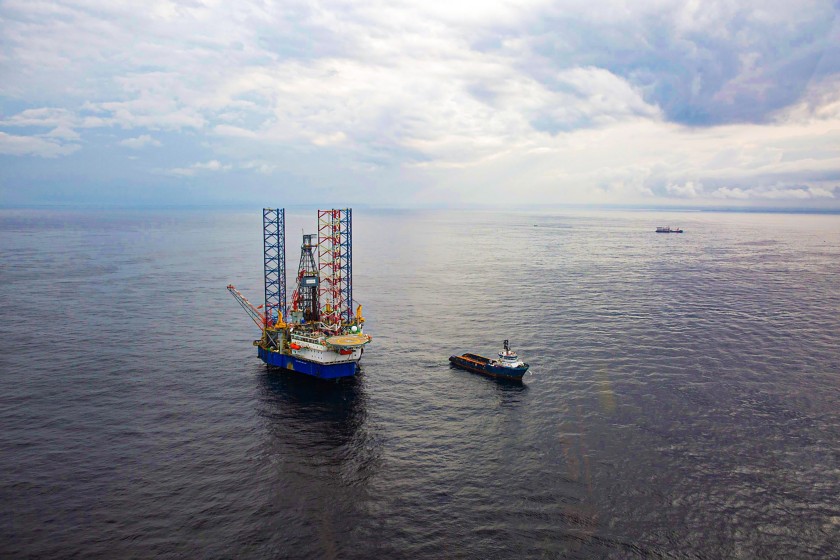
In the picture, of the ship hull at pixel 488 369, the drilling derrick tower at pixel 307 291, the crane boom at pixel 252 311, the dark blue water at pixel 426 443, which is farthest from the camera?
the crane boom at pixel 252 311

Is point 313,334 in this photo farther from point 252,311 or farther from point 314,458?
point 252,311

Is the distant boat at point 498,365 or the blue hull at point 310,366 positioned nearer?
the blue hull at point 310,366

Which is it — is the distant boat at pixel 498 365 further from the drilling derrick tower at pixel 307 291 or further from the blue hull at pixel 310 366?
the drilling derrick tower at pixel 307 291

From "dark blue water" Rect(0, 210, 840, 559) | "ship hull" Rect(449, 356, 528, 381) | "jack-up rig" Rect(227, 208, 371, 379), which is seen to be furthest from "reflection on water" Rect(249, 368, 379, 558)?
"ship hull" Rect(449, 356, 528, 381)

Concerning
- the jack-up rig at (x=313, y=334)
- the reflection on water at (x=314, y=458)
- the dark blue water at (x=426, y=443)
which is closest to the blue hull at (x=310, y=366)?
the jack-up rig at (x=313, y=334)

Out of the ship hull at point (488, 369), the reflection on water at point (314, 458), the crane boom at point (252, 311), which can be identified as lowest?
the reflection on water at point (314, 458)

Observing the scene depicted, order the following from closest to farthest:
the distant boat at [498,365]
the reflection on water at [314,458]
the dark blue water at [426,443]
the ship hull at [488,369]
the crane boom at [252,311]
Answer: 1. the dark blue water at [426,443]
2. the reflection on water at [314,458]
3. the ship hull at [488,369]
4. the distant boat at [498,365]
5. the crane boom at [252,311]

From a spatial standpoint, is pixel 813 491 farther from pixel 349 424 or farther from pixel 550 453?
pixel 349 424

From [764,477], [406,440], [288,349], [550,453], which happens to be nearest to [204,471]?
[406,440]
